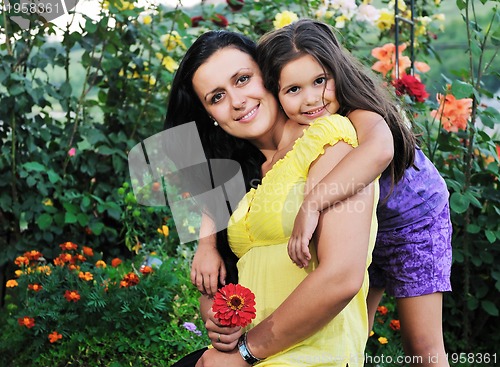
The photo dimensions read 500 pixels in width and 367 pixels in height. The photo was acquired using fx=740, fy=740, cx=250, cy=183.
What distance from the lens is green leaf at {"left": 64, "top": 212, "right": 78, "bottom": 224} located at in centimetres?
351

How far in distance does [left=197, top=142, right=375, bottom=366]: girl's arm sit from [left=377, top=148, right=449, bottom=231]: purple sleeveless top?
0.53 metres

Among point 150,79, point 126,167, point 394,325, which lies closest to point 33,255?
point 126,167

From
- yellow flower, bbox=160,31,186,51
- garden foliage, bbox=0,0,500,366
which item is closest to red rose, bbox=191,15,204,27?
garden foliage, bbox=0,0,500,366

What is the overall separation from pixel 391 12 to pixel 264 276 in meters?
2.35

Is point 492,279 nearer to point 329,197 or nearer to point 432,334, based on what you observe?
point 432,334

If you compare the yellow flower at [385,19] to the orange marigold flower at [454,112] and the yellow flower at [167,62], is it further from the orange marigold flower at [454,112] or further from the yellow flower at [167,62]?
the yellow flower at [167,62]

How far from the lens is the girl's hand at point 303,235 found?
1.55m

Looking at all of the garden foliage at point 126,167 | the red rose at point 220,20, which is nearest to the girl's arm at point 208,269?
the garden foliage at point 126,167

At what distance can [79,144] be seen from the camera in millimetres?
3826

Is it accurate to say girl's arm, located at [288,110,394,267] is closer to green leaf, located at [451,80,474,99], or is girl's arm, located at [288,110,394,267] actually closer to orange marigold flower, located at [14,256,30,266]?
green leaf, located at [451,80,474,99]

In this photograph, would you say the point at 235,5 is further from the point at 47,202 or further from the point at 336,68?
the point at 336,68

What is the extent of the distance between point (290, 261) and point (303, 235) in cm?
15

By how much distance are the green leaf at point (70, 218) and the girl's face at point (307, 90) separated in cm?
191

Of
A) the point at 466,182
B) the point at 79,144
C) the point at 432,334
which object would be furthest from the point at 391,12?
the point at 432,334
